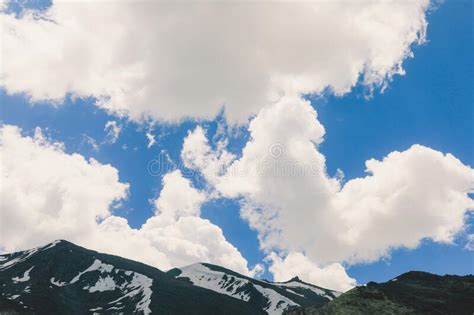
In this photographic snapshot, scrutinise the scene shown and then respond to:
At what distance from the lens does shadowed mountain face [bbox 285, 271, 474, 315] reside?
6078 cm

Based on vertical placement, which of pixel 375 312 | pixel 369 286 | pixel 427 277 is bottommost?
pixel 375 312

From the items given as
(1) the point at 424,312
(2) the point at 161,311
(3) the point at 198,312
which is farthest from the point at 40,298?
(1) the point at 424,312

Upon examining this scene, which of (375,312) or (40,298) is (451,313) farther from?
(40,298)

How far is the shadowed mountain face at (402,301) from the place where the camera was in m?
60.8

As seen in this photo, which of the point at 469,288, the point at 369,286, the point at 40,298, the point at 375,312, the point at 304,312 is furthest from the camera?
the point at 40,298

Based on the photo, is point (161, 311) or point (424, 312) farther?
point (161, 311)

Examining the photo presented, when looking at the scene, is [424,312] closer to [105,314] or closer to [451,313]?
[451,313]

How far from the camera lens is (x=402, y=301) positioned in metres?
64.7

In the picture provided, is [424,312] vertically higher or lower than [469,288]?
lower

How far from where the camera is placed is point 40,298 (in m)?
185

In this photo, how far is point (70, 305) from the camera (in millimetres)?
190875

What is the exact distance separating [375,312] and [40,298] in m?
166

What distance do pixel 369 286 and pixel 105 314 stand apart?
14901cm

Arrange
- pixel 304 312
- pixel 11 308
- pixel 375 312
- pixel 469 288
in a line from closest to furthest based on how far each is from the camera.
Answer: pixel 375 312 → pixel 304 312 → pixel 469 288 → pixel 11 308
